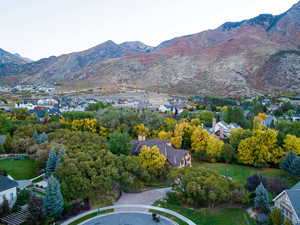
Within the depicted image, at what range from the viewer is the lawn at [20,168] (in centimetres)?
2550

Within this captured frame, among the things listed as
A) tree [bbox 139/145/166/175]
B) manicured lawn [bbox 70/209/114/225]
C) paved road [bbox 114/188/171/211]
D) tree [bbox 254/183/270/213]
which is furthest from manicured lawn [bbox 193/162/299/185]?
manicured lawn [bbox 70/209/114/225]

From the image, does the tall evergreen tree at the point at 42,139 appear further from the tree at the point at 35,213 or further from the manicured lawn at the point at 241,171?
the manicured lawn at the point at 241,171

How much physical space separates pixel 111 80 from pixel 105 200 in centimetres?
13162

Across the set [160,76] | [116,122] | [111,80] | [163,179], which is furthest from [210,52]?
[163,179]

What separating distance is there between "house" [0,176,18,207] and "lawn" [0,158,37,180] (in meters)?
5.99

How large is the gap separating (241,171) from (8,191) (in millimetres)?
25895

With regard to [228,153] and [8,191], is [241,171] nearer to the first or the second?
[228,153]

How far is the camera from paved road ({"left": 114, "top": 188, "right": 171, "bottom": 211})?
2116cm

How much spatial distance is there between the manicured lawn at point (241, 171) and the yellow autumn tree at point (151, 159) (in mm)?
8795

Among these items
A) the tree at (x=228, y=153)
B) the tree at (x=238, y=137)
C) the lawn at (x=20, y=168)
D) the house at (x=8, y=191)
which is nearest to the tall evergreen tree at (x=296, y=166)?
the tree at (x=228, y=153)

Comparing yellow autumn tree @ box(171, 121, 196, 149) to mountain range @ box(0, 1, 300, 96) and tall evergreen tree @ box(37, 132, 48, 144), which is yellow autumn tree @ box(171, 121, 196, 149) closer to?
tall evergreen tree @ box(37, 132, 48, 144)

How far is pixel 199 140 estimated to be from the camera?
35438 millimetres

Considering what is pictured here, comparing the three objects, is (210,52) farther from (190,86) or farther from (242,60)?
(190,86)

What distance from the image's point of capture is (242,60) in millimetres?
132500
